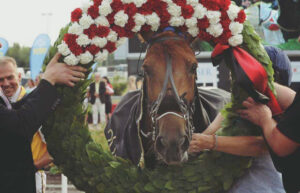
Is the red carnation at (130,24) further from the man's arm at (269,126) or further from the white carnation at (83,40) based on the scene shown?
the man's arm at (269,126)

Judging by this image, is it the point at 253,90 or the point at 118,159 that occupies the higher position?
the point at 253,90

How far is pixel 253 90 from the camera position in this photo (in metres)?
3.01

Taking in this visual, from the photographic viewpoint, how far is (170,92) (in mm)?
3016

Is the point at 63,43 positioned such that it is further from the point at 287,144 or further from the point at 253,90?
the point at 287,144

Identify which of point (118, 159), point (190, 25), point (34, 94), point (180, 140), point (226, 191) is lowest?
point (226, 191)

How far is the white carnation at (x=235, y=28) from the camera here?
10.4ft

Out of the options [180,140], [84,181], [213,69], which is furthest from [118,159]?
[213,69]

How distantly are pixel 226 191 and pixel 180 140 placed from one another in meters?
0.70

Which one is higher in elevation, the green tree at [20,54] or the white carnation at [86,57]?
the white carnation at [86,57]

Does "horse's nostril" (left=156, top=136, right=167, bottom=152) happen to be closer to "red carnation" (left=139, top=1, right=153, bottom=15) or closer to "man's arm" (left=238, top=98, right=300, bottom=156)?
"man's arm" (left=238, top=98, right=300, bottom=156)

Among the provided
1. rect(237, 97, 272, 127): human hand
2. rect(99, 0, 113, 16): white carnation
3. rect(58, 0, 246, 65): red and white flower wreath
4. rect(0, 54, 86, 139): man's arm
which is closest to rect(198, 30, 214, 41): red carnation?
rect(58, 0, 246, 65): red and white flower wreath

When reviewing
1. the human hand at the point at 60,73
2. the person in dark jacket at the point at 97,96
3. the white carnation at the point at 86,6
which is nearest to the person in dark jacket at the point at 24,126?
the human hand at the point at 60,73

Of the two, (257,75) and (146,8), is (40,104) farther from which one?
(257,75)

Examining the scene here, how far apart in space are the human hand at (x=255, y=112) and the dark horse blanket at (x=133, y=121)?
1.66 ft
